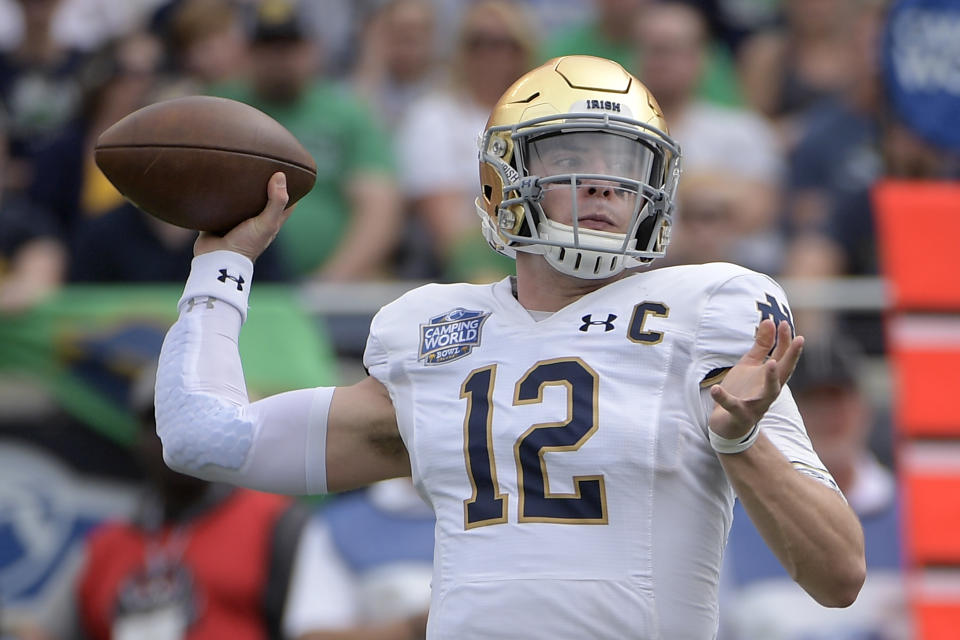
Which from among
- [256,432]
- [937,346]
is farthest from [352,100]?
[256,432]

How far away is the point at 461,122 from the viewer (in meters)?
6.34

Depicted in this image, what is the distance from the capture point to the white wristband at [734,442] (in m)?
2.39

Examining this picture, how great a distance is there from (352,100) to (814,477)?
4.27 metres

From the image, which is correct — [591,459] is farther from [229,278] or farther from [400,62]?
[400,62]

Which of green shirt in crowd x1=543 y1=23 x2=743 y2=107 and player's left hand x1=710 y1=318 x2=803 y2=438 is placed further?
green shirt in crowd x1=543 y1=23 x2=743 y2=107

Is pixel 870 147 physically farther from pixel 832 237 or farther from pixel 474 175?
pixel 474 175

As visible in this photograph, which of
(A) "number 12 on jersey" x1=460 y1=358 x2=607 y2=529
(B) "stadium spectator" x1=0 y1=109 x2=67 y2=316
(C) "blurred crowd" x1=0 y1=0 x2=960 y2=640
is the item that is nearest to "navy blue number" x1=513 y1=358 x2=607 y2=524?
(A) "number 12 on jersey" x1=460 y1=358 x2=607 y2=529

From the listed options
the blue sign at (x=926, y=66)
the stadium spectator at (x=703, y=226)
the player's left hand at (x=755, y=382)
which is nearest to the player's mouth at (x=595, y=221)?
the player's left hand at (x=755, y=382)

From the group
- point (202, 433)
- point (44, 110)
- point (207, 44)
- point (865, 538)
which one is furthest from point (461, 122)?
point (202, 433)

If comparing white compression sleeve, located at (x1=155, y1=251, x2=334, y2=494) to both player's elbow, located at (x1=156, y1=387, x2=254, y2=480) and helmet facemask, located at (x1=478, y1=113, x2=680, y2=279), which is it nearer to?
player's elbow, located at (x1=156, y1=387, x2=254, y2=480)

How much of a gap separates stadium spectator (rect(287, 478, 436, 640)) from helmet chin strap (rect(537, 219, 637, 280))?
198 cm

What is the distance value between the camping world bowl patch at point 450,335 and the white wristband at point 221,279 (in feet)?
1.15

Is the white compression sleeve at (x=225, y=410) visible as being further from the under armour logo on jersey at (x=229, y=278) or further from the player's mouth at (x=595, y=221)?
the player's mouth at (x=595, y=221)

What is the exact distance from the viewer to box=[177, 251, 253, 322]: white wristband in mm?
2871
